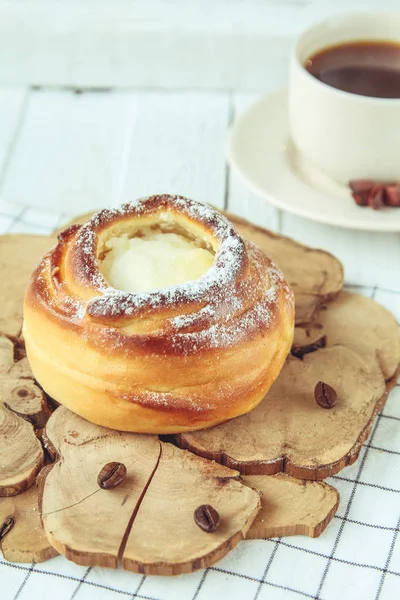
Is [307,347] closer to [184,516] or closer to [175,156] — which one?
[184,516]

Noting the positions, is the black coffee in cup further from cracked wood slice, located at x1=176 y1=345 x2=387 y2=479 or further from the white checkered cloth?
the white checkered cloth

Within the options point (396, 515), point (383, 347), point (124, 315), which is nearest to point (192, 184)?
point (383, 347)

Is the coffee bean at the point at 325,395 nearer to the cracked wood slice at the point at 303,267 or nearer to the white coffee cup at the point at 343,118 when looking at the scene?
the cracked wood slice at the point at 303,267

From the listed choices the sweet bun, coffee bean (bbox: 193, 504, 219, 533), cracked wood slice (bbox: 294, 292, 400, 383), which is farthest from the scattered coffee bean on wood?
coffee bean (bbox: 193, 504, 219, 533)

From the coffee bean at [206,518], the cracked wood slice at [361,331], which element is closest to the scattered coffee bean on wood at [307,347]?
the cracked wood slice at [361,331]

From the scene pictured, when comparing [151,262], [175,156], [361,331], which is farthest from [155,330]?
[175,156]

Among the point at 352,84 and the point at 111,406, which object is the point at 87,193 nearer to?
the point at 352,84
